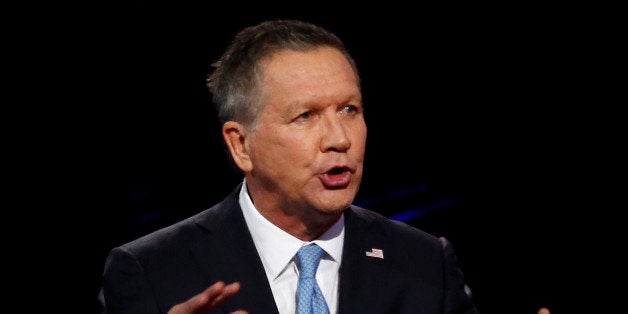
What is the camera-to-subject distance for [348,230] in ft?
8.20

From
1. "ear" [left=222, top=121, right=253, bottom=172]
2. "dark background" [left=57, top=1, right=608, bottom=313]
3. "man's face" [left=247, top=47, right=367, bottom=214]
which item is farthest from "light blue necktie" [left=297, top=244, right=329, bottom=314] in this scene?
"dark background" [left=57, top=1, right=608, bottom=313]

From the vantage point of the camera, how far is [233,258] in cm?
237

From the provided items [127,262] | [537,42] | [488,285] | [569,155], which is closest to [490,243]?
[488,285]

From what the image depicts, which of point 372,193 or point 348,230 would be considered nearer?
point 348,230

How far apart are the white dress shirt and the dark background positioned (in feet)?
2.78

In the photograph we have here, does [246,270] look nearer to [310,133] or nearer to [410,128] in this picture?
[310,133]

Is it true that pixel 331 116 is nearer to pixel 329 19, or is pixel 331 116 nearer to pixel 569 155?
pixel 329 19

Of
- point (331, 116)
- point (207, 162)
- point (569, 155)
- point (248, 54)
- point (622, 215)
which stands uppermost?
point (248, 54)

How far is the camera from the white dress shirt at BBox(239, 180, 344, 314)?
234 cm

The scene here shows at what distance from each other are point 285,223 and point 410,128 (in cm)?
104

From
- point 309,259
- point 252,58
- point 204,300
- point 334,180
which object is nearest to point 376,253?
point 309,259

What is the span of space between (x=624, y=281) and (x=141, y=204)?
5.85 feet

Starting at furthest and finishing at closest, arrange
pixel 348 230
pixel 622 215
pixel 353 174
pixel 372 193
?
1. pixel 372 193
2. pixel 622 215
3. pixel 348 230
4. pixel 353 174

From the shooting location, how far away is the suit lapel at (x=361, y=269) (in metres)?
2.35
